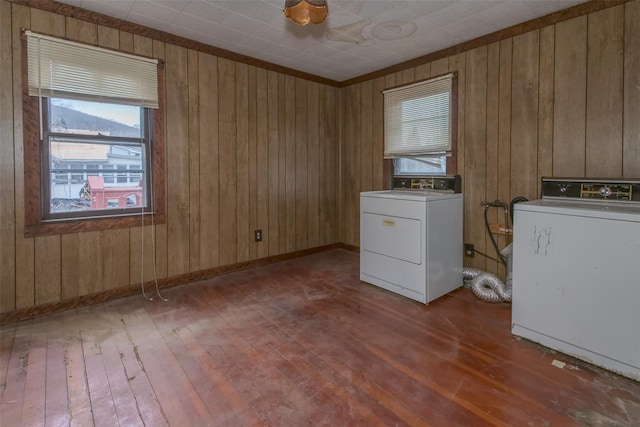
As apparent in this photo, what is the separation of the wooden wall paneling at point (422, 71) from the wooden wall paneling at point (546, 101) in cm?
105

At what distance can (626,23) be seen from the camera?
2389 millimetres

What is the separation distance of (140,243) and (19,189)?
0.94 meters

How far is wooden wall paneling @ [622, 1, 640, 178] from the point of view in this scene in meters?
2.36

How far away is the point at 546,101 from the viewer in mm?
2773

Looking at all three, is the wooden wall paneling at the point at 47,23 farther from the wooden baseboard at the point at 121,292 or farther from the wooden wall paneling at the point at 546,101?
the wooden wall paneling at the point at 546,101

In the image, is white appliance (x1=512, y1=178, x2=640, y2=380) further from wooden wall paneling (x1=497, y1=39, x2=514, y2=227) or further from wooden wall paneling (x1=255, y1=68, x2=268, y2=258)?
wooden wall paneling (x1=255, y1=68, x2=268, y2=258)

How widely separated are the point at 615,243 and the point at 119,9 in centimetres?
372

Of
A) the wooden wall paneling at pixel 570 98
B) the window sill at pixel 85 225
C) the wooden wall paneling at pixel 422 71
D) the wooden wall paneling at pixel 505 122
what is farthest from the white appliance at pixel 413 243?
the window sill at pixel 85 225

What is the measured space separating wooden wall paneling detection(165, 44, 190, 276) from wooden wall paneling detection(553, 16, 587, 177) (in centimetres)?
325

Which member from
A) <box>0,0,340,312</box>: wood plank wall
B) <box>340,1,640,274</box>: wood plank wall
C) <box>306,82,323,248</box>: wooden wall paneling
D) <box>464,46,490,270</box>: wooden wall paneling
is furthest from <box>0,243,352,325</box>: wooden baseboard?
<box>340,1,640,274</box>: wood plank wall

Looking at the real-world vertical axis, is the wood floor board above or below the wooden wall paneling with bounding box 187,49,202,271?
below

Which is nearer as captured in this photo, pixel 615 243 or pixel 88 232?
pixel 615 243

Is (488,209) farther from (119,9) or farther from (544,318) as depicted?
(119,9)

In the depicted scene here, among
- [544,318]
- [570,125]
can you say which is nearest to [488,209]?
[570,125]
